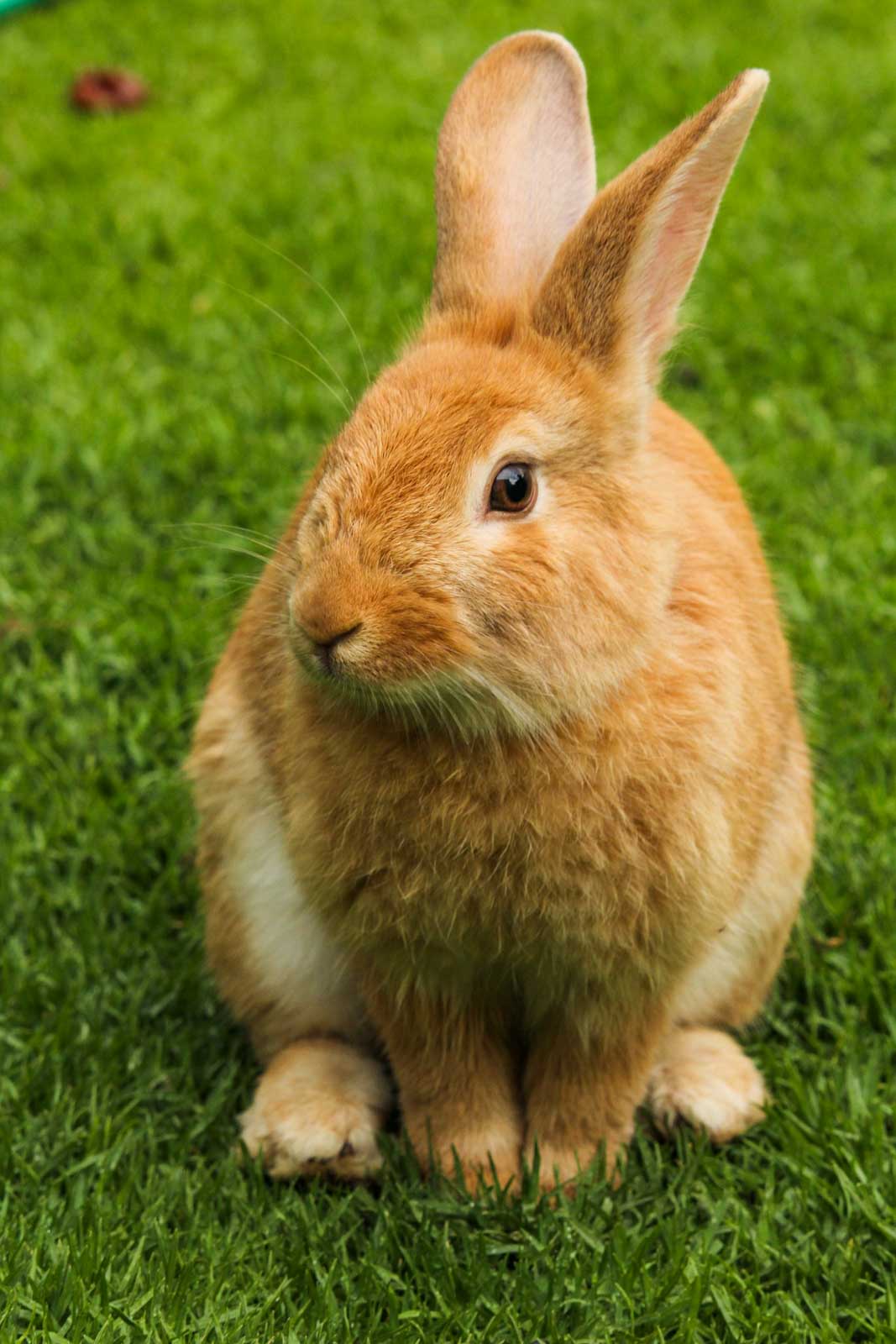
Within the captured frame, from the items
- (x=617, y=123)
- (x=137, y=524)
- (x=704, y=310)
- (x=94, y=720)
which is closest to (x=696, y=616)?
(x=94, y=720)

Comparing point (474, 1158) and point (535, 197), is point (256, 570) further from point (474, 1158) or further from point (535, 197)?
point (474, 1158)

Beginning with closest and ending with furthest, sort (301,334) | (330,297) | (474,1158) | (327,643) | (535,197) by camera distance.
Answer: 1. (327,643)
2. (535,197)
3. (474,1158)
4. (301,334)
5. (330,297)

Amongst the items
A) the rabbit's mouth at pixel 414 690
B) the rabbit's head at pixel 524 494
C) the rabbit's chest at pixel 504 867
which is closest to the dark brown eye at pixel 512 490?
the rabbit's head at pixel 524 494

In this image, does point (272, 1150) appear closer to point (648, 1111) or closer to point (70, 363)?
point (648, 1111)

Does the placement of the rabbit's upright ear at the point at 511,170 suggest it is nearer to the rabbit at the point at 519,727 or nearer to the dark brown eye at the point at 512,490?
the rabbit at the point at 519,727

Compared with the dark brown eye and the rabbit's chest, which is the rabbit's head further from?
the rabbit's chest

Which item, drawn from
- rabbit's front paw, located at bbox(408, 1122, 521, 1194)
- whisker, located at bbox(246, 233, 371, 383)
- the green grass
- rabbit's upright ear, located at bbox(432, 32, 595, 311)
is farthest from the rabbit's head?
rabbit's front paw, located at bbox(408, 1122, 521, 1194)

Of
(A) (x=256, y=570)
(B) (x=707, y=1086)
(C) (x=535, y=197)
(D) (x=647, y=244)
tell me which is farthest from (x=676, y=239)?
(A) (x=256, y=570)
